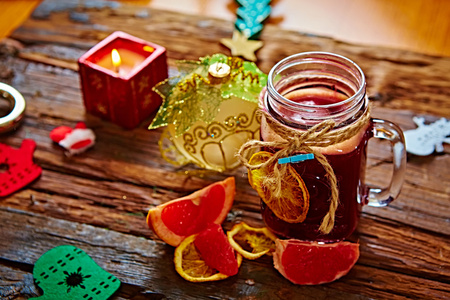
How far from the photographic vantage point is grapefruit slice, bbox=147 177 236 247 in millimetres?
990

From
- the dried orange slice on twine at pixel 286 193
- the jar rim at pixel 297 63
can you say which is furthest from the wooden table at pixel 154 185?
the jar rim at pixel 297 63

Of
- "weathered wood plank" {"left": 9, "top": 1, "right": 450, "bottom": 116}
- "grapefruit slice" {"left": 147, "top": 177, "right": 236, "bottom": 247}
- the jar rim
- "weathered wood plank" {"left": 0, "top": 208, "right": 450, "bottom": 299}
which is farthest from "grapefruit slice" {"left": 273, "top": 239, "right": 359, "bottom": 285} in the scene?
"weathered wood plank" {"left": 9, "top": 1, "right": 450, "bottom": 116}

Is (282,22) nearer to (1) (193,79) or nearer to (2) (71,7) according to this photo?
(2) (71,7)

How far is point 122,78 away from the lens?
1138mm

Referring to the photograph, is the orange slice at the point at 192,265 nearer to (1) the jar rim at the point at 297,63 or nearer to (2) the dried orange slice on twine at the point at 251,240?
(2) the dried orange slice on twine at the point at 251,240

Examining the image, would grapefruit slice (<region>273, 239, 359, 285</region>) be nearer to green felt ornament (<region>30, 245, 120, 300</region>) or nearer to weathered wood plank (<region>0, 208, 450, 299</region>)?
weathered wood plank (<region>0, 208, 450, 299</region>)

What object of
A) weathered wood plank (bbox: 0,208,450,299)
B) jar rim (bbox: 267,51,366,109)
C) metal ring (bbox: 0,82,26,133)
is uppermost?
jar rim (bbox: 267,51,366,109)

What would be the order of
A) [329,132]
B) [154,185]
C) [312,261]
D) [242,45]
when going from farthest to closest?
[242,45]
[154,185]
[312,261]
[329,132]

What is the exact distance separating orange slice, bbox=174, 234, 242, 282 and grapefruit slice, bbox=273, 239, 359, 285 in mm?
79

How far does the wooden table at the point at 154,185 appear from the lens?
97 cm

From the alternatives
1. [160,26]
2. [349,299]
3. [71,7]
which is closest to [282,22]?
[160,26]

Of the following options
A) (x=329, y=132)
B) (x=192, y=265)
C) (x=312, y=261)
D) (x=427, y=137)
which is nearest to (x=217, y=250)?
(x=192, y=265)

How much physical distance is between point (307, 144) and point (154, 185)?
14.5 inches

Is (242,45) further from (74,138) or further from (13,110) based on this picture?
(13,110)
